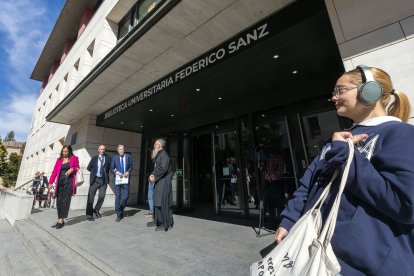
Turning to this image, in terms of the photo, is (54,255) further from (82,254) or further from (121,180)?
(121,180)

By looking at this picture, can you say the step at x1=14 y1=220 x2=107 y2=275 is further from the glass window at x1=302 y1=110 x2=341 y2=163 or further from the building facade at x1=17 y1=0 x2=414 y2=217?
the glass window at x1=302 y1=110 x2=341 y2=163

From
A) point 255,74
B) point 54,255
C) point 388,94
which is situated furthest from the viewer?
point 255,74

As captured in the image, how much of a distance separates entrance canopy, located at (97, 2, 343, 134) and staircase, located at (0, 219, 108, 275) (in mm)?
4161

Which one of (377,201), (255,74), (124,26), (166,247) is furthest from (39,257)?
(124,26)

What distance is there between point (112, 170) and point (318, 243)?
6.23 m

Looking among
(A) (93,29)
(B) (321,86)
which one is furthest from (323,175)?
(A) (93,29)

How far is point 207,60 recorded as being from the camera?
4.84 metres

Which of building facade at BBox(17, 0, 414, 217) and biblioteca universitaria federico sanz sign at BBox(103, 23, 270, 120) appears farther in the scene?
biblioteca universitaria federico sanz sign at BBox(103, 23, 270, 120)

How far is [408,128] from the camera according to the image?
93cm

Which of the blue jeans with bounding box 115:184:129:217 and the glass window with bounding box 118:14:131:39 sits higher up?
the glass window with bounding box 118:14:131:39

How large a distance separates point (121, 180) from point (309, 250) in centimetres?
586

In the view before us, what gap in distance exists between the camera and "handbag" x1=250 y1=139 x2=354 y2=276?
0.74m

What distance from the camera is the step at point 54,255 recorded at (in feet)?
9.59

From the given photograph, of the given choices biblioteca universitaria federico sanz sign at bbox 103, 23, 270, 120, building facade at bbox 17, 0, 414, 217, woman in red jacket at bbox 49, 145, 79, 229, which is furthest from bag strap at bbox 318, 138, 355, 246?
woman in red jacket at bbox 49, 145, 79, 229
